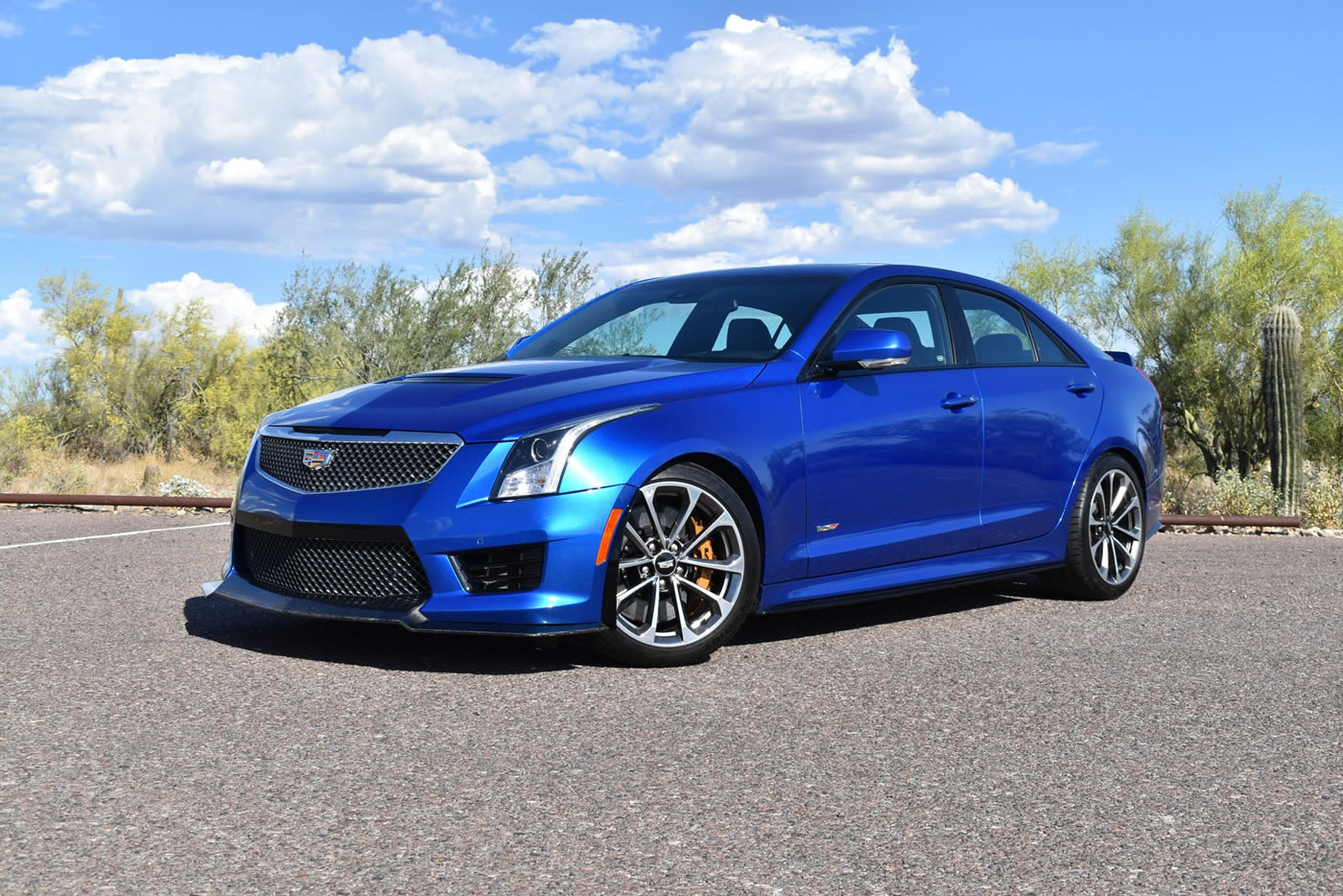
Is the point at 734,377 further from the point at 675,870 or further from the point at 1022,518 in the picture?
the point at 675,870

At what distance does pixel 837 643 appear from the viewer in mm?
6309

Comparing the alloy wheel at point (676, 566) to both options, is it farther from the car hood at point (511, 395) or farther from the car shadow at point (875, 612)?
the car shadow at point (875, 612)

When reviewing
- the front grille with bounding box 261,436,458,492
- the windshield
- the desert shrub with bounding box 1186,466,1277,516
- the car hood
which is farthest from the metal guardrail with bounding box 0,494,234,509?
the desert shrub with bounding box 1186,466,1277,516

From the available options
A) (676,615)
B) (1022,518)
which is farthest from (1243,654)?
(676,615)

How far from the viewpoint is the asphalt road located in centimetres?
338

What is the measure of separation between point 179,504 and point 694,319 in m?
7.35

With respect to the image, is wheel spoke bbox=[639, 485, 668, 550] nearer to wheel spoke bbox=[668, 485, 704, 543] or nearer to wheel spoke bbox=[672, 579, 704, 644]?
wheel spoke bbox=[668, 485, 704, 543]

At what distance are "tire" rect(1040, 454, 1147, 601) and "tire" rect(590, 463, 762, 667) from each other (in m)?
2.42

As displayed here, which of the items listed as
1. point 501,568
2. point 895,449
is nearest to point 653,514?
point 501,568

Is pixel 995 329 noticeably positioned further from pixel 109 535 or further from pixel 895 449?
pixel 109 535

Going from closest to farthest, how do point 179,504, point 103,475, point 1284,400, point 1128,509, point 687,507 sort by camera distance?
point 687,507, point 1128,509, point 179,504, point 1284,400, point 103,475

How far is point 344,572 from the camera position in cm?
557

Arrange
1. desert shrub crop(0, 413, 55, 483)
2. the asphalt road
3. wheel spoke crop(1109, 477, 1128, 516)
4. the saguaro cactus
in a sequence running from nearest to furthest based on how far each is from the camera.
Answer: the asphalt road, wheel spoke crop(1109, 477, 1128, 516), the saguaro cactus, desert shrub crop(0, 413, 55, 483)

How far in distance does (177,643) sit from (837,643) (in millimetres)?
2802
